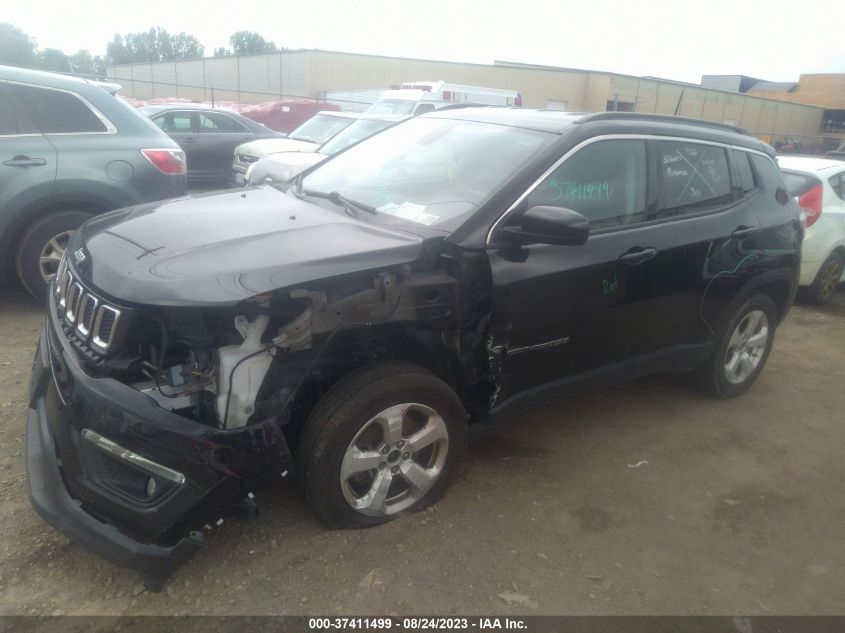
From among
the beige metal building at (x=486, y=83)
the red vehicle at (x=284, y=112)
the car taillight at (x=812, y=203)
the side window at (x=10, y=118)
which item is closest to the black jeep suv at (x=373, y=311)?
the side window at (x=10, y=118)

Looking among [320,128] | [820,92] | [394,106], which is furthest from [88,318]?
[820,92]

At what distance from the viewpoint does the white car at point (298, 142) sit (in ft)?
34.6

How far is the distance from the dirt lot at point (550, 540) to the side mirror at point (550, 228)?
1269 millimetres

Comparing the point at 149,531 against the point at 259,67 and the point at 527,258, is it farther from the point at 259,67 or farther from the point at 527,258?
the point at 259,67

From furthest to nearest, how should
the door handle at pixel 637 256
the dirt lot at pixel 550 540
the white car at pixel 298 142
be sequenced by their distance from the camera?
the white car at pixel 298 142, the door handle at pixel 637 256, the dirt lot at pixel 550 540

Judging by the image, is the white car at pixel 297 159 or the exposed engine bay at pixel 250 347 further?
the white car at pixel 297 159

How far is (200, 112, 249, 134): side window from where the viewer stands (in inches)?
476

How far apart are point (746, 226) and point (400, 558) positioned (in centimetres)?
292

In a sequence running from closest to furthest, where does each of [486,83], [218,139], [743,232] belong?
1. [743,232]
2. [218,139]
3. [486,83]

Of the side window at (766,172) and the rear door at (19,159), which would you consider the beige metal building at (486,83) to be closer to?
the rear door at (19,159)

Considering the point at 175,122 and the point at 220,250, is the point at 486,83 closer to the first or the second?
the point at 175,122

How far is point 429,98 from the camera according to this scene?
14516 millimetres

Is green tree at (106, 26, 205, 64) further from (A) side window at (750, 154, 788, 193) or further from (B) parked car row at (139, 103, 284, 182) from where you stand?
(A) side window at (750, 154, 788, 193)

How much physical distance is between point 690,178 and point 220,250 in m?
2.72
